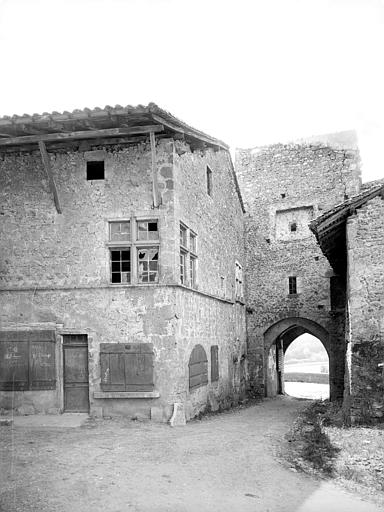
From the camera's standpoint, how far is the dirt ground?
224 inches

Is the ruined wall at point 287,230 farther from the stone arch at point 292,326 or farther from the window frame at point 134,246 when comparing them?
the window frame at point 134,246

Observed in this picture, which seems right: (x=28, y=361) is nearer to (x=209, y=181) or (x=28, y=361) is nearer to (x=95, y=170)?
(x=95, y=170)

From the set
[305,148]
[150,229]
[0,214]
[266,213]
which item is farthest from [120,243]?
[305,148]

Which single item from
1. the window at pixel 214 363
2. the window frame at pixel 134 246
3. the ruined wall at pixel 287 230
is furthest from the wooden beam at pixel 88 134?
the ruined wall at pixel 287 230

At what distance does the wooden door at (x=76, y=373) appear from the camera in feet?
36.2

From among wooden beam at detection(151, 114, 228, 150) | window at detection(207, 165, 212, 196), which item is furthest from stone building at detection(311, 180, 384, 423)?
window at detection(207, 165, 212, 196)

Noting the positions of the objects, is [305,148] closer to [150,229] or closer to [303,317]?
[303,317]

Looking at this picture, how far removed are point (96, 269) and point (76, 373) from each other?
2300mm

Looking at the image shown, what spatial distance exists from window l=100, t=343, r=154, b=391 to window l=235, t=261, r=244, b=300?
7.94 meters

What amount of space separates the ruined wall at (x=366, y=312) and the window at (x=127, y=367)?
4.16 meters

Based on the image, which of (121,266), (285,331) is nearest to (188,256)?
(121,266)

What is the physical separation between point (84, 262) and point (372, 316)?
6.20 m

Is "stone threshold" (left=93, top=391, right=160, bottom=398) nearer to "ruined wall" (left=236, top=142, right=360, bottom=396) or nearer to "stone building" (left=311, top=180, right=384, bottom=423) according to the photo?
"stone building" (left=311, top=180, right=384, bottom=423)

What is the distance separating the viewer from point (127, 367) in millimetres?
10758
